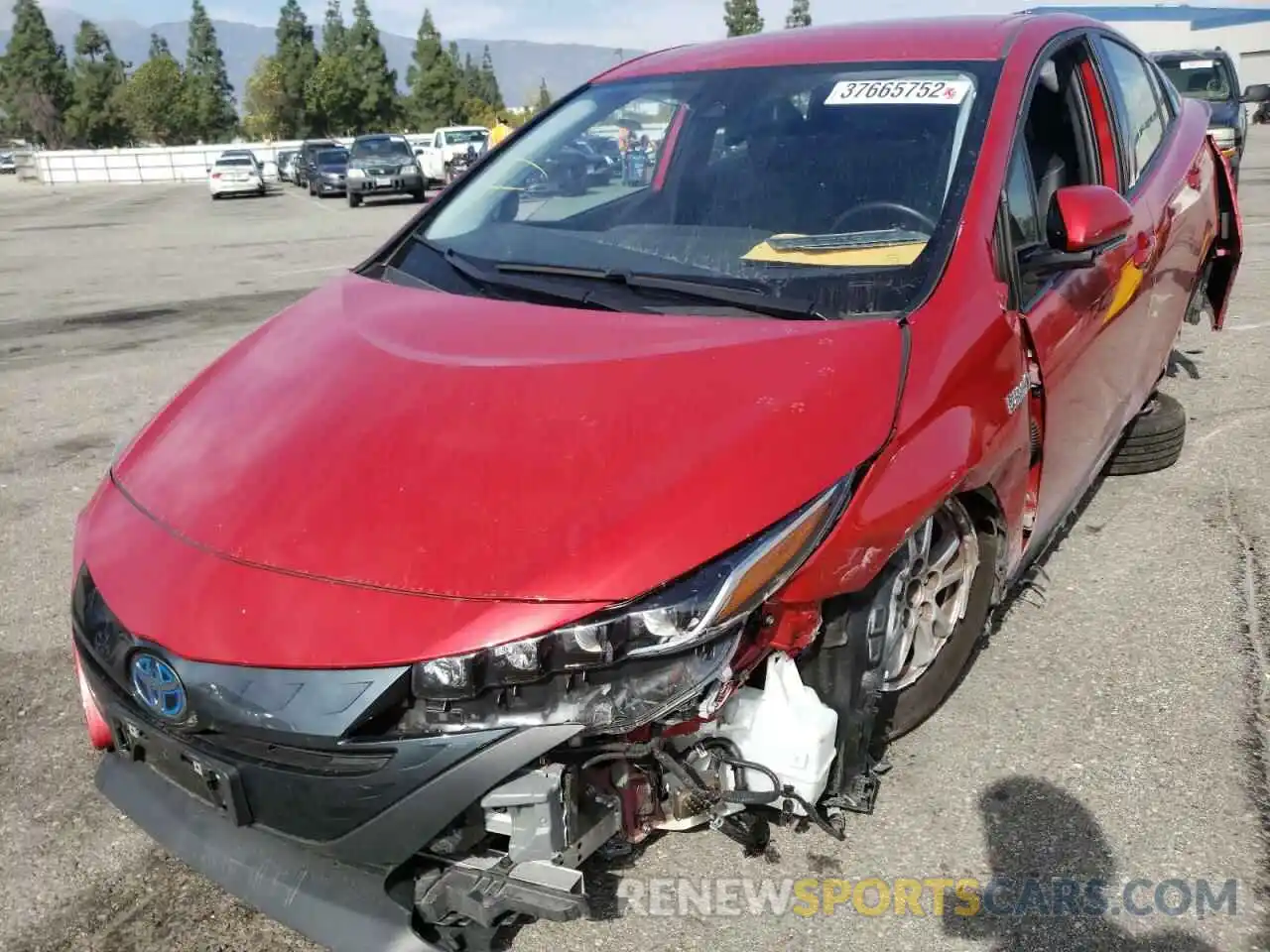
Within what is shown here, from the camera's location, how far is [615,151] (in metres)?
3.58

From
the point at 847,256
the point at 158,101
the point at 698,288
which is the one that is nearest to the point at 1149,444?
the point at 847,256

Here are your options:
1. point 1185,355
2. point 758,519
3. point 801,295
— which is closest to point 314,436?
point 758,519

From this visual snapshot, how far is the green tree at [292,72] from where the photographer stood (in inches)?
3108

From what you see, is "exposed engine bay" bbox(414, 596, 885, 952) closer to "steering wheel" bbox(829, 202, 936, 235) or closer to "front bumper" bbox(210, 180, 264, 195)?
"steering wheel" bbox(829, 202, 936, 235)

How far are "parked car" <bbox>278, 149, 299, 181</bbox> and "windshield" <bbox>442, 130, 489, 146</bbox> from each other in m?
9.80

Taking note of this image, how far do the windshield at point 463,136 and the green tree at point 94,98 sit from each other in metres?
61.7

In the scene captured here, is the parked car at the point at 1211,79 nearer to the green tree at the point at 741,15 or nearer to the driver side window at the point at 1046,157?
the driver side window at the point at 1046,157

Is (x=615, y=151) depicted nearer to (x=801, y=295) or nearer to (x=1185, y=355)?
(x=801, y=295)

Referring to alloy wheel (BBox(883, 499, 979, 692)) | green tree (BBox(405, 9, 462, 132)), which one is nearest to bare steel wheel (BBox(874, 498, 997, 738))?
alloy wheel (BBox(883, 499, 979, 692))

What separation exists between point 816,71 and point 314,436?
181 cm

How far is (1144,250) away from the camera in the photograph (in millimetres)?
3586

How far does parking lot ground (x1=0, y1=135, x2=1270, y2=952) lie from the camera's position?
2.26 metres

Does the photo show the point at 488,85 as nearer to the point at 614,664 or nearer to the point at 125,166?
the point at 125,166

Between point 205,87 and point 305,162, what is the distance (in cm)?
6104
